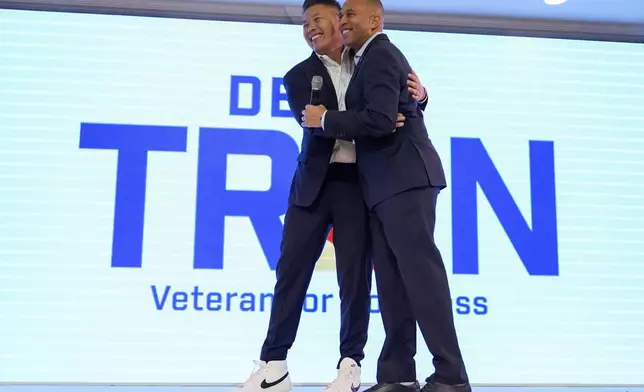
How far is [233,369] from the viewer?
359 centimetres

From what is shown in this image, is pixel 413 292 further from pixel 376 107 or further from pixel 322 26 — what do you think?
pixel 322 26

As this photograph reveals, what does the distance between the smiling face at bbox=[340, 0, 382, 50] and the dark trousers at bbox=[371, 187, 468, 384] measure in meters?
0.60

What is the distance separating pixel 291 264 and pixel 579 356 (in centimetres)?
241

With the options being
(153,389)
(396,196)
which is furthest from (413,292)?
(153,389)

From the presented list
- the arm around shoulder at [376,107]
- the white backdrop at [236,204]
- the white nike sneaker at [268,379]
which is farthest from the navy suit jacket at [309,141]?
the white backdrop at [236,204]

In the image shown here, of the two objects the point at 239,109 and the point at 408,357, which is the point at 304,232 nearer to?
the point at 408,357

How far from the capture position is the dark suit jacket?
2.04 metres

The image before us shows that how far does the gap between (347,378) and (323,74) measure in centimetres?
113

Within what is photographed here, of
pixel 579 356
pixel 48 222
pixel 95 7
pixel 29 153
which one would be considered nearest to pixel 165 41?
pixel 95 7

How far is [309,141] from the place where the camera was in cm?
229

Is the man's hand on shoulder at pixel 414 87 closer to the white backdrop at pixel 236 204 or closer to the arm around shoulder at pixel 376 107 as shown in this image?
the arm around shoulder at pixel 376 107

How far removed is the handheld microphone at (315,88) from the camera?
2.17 metres

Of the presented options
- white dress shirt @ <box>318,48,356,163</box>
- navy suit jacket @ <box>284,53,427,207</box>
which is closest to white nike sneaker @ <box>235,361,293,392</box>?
navy suit jacket @ <box>284,53,427,207</box>

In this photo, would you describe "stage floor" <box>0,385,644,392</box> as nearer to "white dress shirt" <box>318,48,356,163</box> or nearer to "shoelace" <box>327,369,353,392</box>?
"shoelace" <box>327,369,353,392</box>
